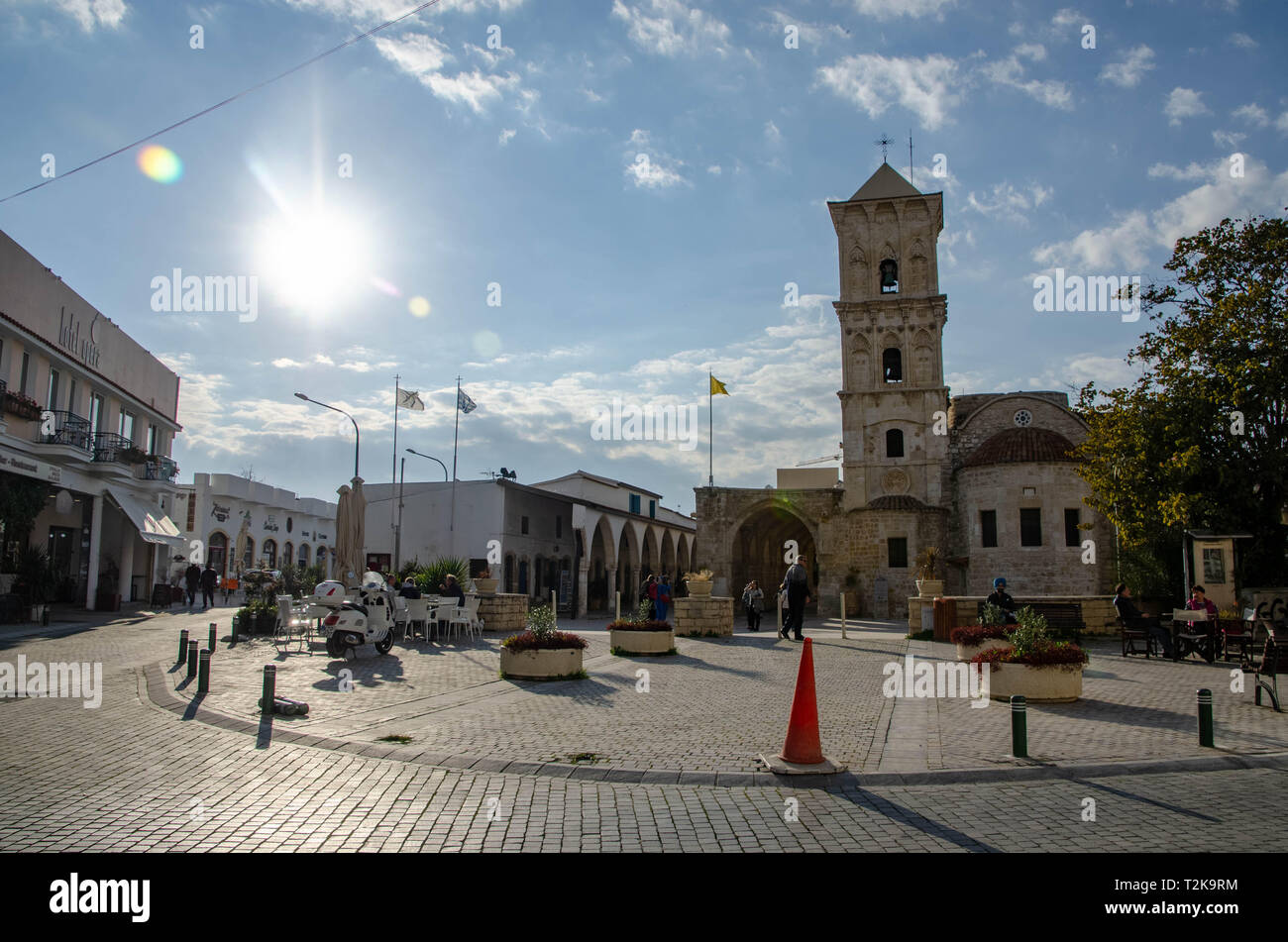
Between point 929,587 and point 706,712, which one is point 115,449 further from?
point 929,587

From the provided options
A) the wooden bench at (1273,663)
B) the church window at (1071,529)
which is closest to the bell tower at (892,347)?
the church window at (1071,529)

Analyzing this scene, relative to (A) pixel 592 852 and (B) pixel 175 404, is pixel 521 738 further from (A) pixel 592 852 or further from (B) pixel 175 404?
(B) pixel 175 404

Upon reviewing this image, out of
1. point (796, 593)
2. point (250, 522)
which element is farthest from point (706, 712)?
point (250, 522)

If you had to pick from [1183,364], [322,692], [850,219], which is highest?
[850,219]

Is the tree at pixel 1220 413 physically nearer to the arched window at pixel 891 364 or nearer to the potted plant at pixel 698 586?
the potted plant at pixel 698 586

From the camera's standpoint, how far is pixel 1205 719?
25.4 ft

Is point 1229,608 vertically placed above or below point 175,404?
below

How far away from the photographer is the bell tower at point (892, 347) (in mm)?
37000

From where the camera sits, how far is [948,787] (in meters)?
6.58

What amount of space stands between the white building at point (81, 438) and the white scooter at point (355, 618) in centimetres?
1101

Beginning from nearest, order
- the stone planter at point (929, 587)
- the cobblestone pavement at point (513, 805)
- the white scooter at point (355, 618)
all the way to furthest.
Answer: the cobblestone pavement at point (513, 805) < the white scooter at point (355, 618) < the stone planter at point (929, 587)

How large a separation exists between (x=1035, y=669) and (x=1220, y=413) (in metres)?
12.9
